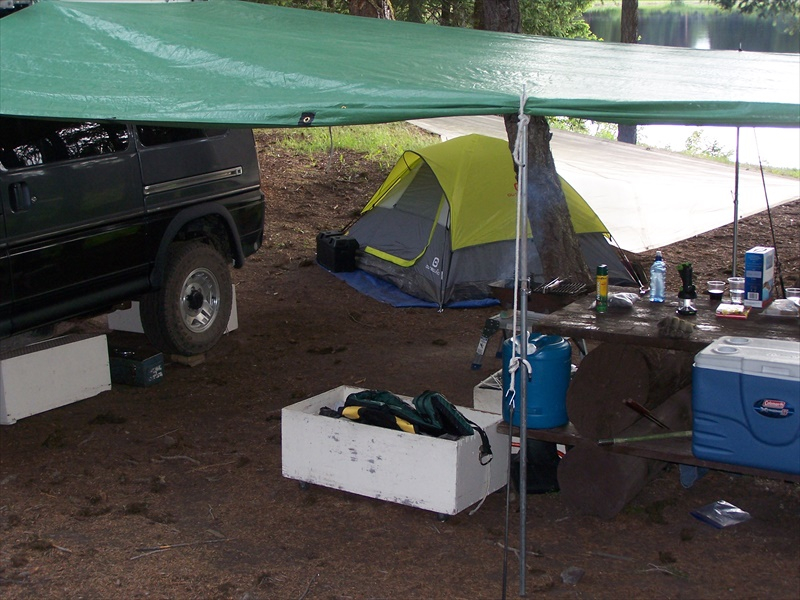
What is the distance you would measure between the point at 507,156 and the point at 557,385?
188 inches

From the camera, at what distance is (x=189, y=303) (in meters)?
6.66

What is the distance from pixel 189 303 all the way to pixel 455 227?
270cm

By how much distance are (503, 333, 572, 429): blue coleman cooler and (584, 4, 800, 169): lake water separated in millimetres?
9221

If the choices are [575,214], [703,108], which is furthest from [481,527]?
[575,214]

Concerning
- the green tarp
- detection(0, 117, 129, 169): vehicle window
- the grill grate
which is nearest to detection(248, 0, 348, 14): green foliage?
detection(0, 117, 129, 169): vehicle window

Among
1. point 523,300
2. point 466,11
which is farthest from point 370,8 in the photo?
point 523,300

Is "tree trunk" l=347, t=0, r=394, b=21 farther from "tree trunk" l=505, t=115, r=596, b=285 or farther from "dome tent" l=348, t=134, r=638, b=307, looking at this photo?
"tree trunk" l=505, t=115, r=596, b=285

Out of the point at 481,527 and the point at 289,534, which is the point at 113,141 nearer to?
the point at 289,534

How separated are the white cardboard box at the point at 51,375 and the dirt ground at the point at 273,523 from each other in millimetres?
132

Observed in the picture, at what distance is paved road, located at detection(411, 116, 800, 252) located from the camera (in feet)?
34.4

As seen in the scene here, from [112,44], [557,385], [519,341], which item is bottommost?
[557,385]

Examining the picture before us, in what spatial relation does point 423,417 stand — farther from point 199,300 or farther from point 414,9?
point 414,9

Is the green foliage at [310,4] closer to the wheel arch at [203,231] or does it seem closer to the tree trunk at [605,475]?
the wheel arch at [203,231]

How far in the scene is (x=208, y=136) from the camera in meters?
6.77
